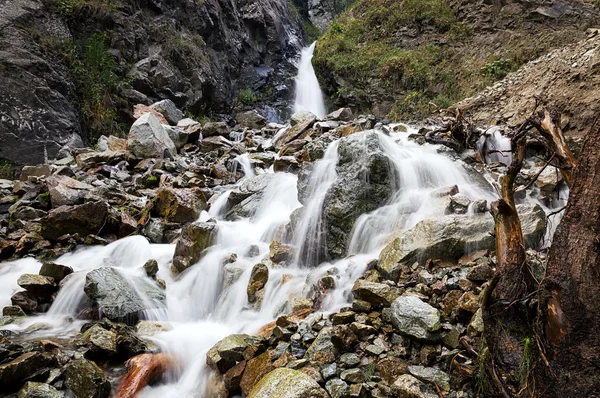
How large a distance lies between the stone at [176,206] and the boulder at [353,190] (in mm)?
3267

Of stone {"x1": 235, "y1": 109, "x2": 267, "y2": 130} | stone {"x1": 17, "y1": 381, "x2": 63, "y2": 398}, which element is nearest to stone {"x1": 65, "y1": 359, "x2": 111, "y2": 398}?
stone {"x1": 17, "y1": 381, "x2": 63, "y2": 398}

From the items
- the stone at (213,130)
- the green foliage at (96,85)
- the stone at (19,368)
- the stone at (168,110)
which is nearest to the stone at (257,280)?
the stone at (19,368)

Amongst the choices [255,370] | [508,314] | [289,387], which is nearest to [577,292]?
[508,314]

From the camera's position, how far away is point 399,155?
775 centimetres

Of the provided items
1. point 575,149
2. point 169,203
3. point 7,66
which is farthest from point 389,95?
point 7,66

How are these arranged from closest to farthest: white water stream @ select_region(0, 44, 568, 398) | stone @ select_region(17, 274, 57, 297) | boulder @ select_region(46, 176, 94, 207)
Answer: white water stream @ select_region(0, 44, 568, 398), stone @ select_region(17, 274, 57, 297), boulder @ select_region(46, 176, 94, 207)

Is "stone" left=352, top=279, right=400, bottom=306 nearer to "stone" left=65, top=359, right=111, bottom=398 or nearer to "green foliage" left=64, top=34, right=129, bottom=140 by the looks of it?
"stone" left=65, top=359, right=111, bottom=398

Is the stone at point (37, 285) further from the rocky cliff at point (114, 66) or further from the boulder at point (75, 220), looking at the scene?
the rocky cliff at point (114, 66)

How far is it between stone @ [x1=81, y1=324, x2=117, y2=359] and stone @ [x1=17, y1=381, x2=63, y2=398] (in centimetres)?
72

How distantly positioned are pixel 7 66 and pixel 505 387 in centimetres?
1436

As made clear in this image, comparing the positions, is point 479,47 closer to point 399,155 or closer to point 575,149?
point 575,149

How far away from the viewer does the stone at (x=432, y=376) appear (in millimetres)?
2816

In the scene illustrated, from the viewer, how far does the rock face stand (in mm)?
5752

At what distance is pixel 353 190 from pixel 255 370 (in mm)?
3342
